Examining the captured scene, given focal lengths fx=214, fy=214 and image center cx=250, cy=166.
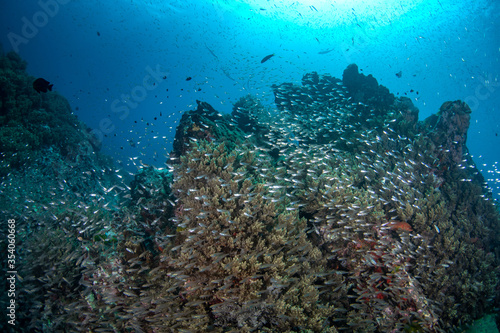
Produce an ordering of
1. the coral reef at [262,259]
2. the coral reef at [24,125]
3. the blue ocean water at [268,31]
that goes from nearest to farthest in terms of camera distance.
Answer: the coral reef at [262,259] → the coral reef at [24,125] → the blue ocean water at [268,31]

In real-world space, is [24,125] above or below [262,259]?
above

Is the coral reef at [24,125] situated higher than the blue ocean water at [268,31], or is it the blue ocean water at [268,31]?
the blue ocean water at [268,31]

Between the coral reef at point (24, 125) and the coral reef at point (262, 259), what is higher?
the coral reef at point (24, 125)

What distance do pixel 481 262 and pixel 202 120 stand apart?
11.1m

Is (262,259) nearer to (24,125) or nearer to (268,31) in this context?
(24,125)

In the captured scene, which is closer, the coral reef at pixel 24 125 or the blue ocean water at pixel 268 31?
the coral reef at pixel 24 125

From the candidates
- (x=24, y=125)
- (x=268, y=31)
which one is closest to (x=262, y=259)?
(x=24, y=125)

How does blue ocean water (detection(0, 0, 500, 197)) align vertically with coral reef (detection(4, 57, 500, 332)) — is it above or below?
above

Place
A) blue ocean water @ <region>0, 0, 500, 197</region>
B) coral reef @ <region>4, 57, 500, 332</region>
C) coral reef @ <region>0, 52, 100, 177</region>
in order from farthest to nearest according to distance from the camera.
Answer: blue ocean water @ <region>0, 0, 500, 197</region>
coral reef @ <region>0, 52, 100, 177</region>
coral reef @ <region>4, 57, 500, 332</region>

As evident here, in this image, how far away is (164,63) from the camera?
10106cm

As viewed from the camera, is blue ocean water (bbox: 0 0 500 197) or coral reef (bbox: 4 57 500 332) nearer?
coral reef (bbox: 4 57 500 332)

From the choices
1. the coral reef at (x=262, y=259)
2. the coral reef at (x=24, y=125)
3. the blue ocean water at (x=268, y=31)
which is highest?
the blue ocean water at (x=268, y=31)

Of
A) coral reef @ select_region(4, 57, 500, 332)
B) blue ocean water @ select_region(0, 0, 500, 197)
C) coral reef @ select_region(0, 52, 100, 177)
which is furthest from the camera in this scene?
blue ocean water @ select_region(0, 0, 500, 197)

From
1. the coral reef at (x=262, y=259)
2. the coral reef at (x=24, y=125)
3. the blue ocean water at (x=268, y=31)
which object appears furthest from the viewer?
the blue ocean water at (x=268, y=31)
